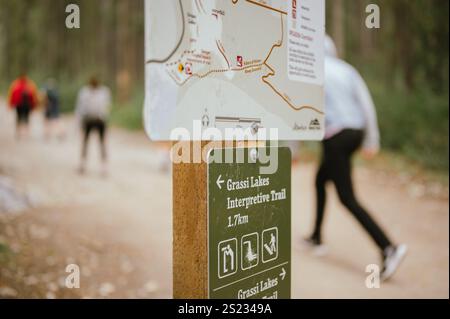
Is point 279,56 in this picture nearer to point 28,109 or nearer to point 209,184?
point 209,184

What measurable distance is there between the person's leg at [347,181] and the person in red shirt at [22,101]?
12.2 meters

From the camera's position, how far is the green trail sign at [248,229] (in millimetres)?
1945

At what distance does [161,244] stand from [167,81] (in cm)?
391

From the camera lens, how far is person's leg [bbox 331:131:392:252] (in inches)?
183

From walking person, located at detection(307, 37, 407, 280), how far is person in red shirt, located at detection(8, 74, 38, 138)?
11999 mm

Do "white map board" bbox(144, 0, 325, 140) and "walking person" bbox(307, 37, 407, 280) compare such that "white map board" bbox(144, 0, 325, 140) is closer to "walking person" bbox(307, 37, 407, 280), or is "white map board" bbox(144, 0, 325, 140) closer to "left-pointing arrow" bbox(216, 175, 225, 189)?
"left-pointing arrow" bbox(216, 175, 225, 189)

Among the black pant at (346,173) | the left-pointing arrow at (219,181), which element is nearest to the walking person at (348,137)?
the black pant at (346,173)

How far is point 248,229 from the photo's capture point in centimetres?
213

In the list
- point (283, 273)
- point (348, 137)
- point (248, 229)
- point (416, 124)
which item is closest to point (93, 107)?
point (348, 137)

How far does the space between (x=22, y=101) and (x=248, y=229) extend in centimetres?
1405

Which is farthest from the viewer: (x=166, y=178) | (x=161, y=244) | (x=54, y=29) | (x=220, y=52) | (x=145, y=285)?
(x=54, y=29)

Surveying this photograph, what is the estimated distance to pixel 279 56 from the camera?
220 cm

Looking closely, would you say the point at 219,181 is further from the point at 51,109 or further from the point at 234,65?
the point at 51,109
